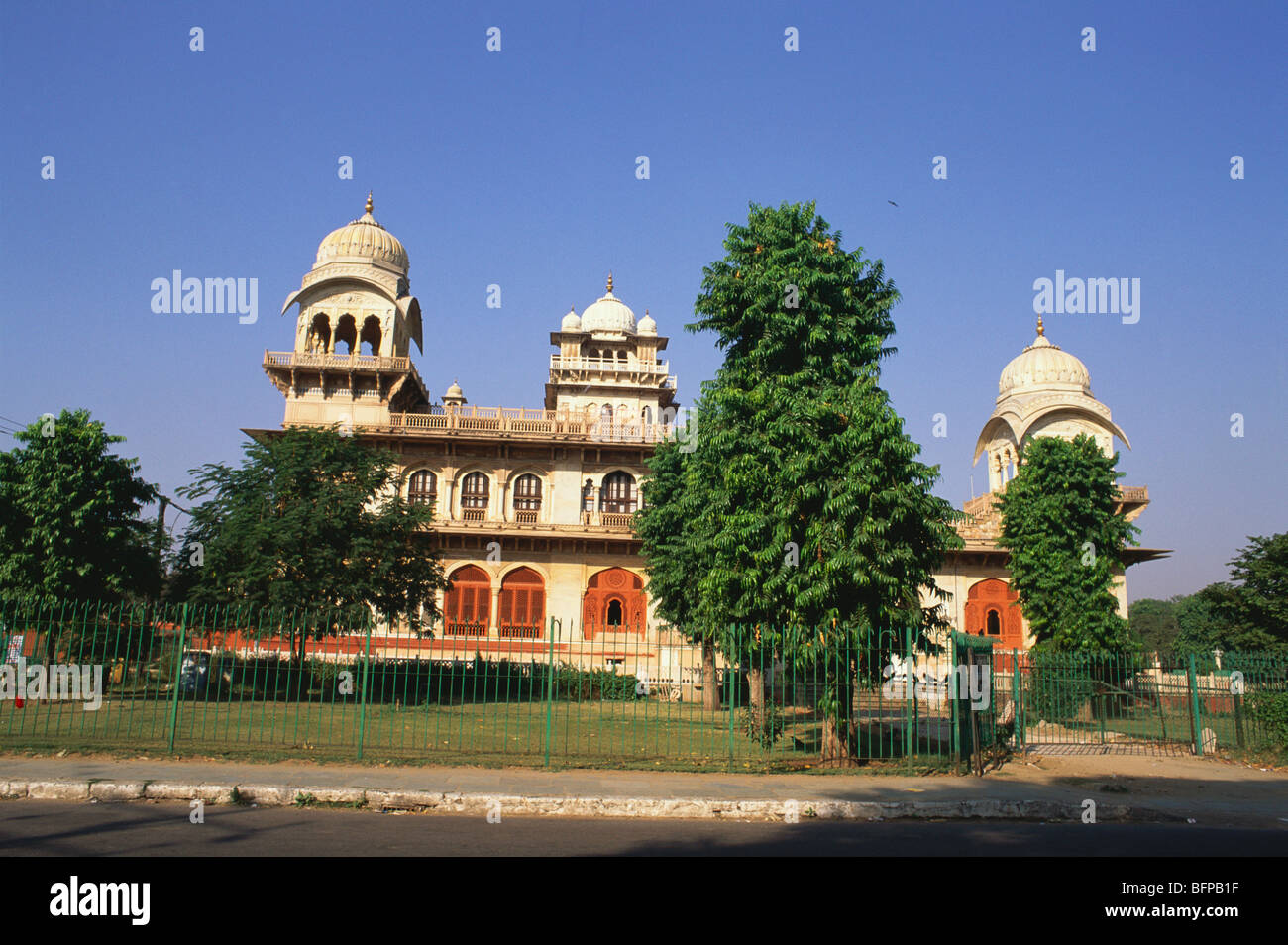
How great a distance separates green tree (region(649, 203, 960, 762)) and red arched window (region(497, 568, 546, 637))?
1960cm

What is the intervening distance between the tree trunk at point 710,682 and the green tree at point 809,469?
6.28m

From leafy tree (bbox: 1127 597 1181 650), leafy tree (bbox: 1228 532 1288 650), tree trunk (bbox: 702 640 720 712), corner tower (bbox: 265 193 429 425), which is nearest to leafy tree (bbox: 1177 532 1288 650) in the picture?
leafy tree (bbox: 1228 532 1288 650)

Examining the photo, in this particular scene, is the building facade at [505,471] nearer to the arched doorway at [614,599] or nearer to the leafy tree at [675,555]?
the arched doorway at [614,599]

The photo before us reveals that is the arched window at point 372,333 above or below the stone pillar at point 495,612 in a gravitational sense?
above

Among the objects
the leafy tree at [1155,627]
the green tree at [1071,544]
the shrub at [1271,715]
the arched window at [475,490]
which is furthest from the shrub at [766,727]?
the leafy tree at [1155,627]

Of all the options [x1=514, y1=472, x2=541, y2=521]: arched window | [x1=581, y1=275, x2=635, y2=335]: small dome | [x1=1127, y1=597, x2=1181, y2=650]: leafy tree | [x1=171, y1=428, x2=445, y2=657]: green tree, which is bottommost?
[x1=1127, y1=597, x2=1181, y2=650]: leafy tree

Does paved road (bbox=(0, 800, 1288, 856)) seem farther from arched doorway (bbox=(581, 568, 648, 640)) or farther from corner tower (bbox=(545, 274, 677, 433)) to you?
corner tower (bbox=(545, 274, 677, 433))

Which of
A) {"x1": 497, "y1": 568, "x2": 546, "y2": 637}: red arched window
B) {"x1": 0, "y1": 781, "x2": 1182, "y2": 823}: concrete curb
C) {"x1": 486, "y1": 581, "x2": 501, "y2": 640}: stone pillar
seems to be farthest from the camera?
{"x1": 497, "y1": 568, "x2": 546, "y2": 637}: red arched window

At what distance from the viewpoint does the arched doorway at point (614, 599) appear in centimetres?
3197

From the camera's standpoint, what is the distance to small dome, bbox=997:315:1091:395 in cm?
3834

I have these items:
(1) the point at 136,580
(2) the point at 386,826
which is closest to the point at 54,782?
(2) the point at 386,826

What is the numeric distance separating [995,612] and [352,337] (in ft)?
95.0

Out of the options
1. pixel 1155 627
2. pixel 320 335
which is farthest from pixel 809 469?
pixel 1155 627
